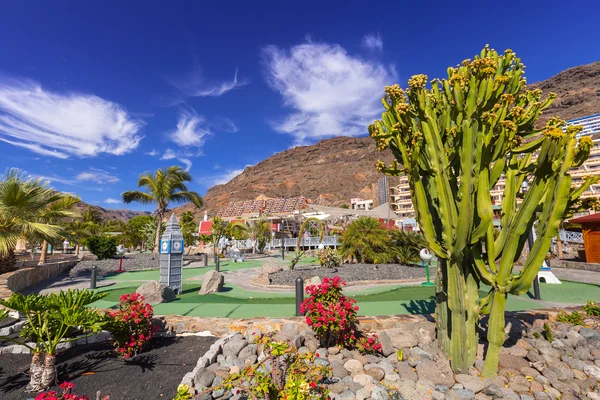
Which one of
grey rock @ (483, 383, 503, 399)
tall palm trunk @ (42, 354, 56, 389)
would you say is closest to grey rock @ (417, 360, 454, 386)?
grey rock @ (483, 383, 503, 399)

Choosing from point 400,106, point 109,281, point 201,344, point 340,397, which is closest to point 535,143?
point 400,106

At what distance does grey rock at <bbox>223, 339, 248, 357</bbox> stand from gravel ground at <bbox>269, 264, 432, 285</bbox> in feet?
18.9

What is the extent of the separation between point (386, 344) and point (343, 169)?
132 metres

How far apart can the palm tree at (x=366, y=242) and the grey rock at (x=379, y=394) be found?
10621mm

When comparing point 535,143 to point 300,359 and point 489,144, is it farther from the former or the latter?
point 300,359

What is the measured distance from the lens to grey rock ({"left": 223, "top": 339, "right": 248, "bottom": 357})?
4395 millimetres

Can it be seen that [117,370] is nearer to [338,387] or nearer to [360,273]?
[338,387]

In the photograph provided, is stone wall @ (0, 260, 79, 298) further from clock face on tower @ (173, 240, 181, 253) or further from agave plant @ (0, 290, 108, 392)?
agave plant @ (0, 290, 108, 392)

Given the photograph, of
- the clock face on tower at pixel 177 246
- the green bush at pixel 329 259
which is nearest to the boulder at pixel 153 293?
the clock face on tower at pixel 177 246

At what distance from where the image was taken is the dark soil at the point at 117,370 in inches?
134

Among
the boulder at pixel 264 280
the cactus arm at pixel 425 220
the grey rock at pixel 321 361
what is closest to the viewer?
the cactus arm at pixel 425 220

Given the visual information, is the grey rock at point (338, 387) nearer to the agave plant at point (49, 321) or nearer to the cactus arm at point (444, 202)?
the cactus arm at point (444, 202)

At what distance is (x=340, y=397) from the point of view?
11.2ft

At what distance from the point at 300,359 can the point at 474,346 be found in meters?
2.27
